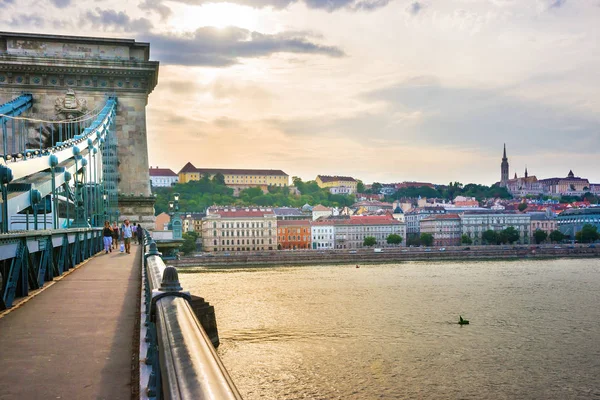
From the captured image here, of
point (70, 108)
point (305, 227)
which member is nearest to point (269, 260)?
point (305, 227)

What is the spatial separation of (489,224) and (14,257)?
96.0 metres

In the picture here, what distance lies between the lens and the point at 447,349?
17.6 metres

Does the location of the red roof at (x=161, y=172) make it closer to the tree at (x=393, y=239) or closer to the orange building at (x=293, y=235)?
the orange building at (x=293, y=235)

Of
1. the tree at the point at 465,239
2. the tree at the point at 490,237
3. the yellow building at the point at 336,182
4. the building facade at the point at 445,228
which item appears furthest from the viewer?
the yellow building at the point at 336,182

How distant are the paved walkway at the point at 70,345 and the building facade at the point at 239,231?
73849mm

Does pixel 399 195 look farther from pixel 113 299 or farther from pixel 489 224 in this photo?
pixel 113 299

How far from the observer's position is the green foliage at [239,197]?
11543cm

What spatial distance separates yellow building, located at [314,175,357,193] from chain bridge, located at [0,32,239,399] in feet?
415

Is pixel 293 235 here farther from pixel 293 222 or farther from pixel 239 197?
pixel 239 197

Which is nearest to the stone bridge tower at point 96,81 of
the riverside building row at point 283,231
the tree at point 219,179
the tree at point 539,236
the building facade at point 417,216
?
the riverside building row at point 283,231

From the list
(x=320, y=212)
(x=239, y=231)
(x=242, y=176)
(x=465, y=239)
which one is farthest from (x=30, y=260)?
(x=242, y=176)

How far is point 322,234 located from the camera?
86.8 meters

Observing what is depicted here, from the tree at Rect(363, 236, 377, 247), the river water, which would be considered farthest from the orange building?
the river water

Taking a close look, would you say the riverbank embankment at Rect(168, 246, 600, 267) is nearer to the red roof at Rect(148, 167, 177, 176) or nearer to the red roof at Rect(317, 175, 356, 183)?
the red roof at Rect(148, 167, 177, 176)
